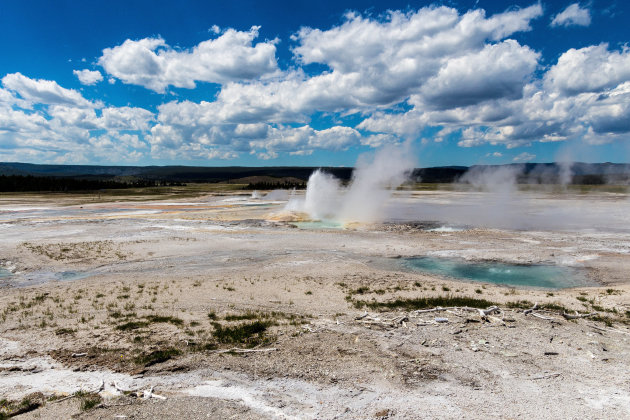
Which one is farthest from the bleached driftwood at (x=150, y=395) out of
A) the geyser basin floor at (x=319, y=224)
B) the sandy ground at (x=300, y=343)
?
the geyser basin floor at (x=319, y=224)

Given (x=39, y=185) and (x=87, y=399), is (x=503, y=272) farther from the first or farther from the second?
(x=39, y=185)

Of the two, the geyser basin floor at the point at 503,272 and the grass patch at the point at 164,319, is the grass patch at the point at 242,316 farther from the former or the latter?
the geyser basin floor at the point at 503,272

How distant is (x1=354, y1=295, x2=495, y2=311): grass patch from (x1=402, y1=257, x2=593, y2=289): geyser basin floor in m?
4.70

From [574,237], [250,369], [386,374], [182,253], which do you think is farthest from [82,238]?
[574,237]

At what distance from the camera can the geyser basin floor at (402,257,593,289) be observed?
1638 centimetres

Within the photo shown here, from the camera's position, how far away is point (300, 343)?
895 centimetres

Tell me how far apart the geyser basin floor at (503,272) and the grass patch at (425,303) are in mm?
4698

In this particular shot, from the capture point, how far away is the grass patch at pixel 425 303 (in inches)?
476

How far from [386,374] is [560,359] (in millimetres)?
4057

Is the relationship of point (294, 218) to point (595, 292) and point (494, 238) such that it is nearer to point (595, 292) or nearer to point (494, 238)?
point (494, 238)

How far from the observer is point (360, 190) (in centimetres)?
4622

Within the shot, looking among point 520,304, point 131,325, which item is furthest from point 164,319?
point 520,304

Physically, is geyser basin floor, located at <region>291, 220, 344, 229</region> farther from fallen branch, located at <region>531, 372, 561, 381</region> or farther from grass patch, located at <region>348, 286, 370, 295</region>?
fallen branch, located at <region>531, 372, 561, 381</region>

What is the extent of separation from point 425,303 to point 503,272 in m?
8.00
